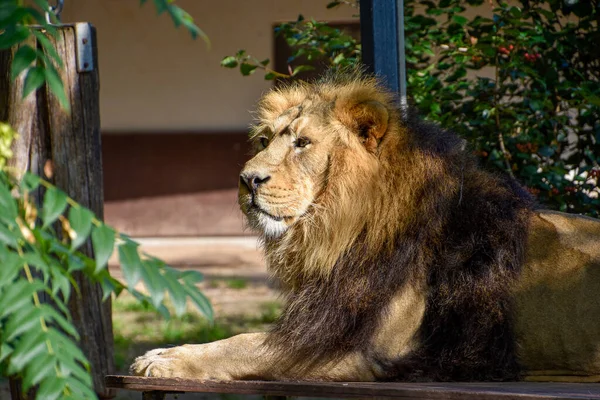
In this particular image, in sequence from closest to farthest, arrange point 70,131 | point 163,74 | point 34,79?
point 34,79, point 70,131, point 163,74

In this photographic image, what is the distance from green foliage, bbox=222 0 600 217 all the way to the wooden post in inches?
47.1

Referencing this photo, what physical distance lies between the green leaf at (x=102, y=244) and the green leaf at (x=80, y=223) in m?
0.02

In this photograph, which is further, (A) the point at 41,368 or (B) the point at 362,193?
(B) the point at 362,193

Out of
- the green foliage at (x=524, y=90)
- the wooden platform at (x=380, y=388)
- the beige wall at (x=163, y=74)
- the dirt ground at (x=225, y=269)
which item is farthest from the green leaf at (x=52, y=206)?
the beige wall at (x=163, y=74)

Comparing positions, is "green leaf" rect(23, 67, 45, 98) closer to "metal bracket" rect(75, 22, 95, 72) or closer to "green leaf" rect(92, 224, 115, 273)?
"green leaf" rect(92, 224, 115, 273)

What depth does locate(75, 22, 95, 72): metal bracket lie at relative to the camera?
12.2 ft

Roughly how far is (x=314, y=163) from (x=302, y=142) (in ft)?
0.28

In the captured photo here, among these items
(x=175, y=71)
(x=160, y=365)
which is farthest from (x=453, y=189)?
(x=175, y=71)

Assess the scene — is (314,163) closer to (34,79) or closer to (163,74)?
(34,79)

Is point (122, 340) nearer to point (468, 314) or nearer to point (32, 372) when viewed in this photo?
point (468, 314)

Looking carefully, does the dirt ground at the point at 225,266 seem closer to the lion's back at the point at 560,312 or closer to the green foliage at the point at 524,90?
the green foliage at the point at 524,90

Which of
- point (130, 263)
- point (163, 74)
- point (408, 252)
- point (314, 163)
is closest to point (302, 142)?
point (314, 163)

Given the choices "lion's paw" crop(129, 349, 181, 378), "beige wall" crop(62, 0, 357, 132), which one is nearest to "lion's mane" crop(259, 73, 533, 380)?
"lion's paw" crop(129, 349, 181, 378)

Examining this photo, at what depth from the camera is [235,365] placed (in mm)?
3033
